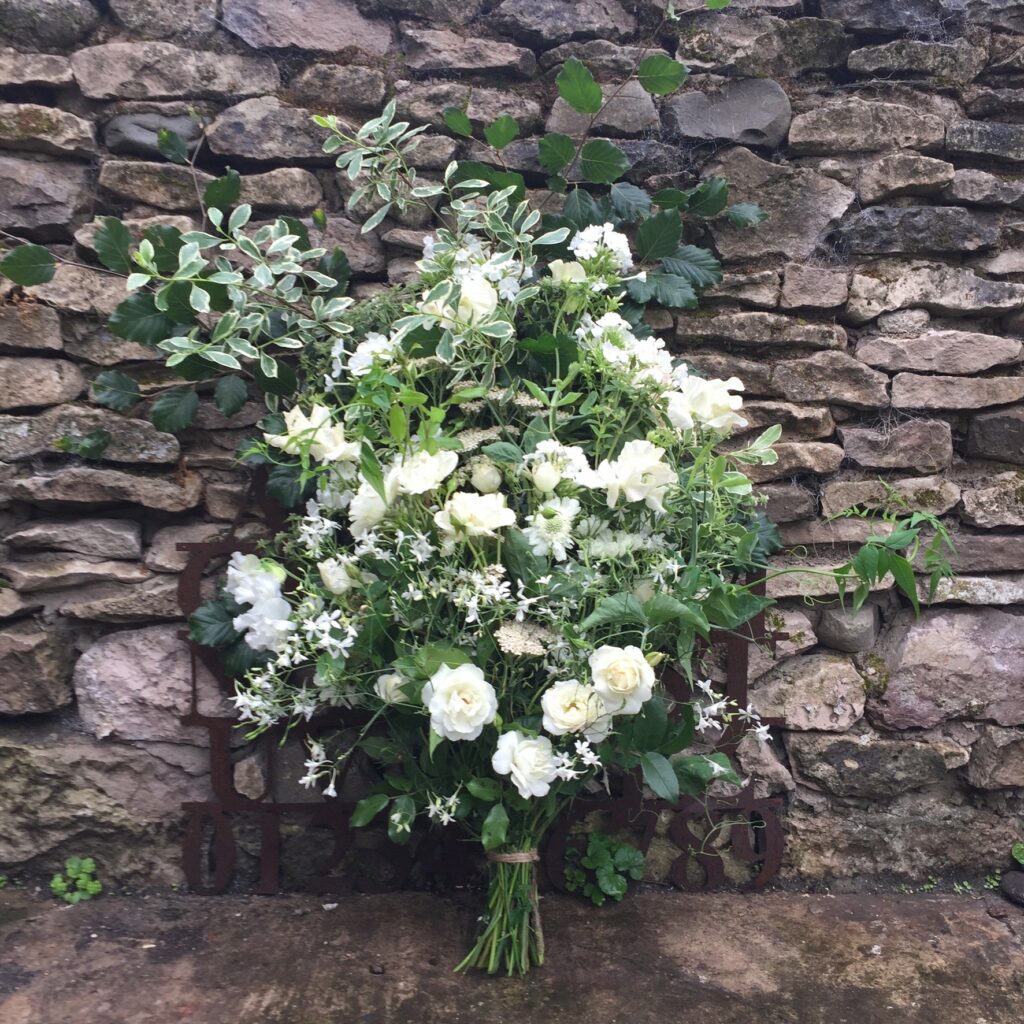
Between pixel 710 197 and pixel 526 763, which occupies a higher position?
pixel 710 197

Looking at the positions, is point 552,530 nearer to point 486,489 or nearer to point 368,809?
point 486,489

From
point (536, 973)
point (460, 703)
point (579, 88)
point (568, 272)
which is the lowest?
point (536, 973)

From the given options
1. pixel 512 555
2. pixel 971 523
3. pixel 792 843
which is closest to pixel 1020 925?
pixel 792 843

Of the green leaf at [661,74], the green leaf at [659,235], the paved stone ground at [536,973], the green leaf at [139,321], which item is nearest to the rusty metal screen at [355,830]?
the paved stone ground at [536,973]

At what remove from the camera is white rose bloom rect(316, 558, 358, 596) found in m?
1.60

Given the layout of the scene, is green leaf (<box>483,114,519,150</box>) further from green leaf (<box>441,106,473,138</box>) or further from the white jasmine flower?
the white jasmine flower

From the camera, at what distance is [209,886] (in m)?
1.98

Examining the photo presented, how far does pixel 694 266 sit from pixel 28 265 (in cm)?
151

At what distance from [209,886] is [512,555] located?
1153mm

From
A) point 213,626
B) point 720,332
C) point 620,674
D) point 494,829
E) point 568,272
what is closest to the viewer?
point 620,674

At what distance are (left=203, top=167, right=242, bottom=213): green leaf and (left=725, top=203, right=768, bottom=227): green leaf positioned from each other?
118 cm

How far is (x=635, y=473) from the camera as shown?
1487 millimetres

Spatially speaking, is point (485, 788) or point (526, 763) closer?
point (526, 763)

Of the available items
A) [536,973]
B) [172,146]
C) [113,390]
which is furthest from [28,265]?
[536,973]
